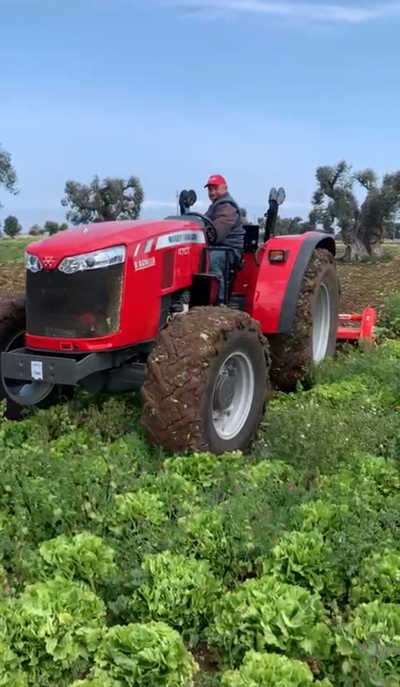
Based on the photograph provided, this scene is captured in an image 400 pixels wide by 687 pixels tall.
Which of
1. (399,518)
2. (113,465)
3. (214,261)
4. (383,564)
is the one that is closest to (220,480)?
(113,465)

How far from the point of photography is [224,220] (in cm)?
578

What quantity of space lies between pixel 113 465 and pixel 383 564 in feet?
5.49

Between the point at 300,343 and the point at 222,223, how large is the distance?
114cm

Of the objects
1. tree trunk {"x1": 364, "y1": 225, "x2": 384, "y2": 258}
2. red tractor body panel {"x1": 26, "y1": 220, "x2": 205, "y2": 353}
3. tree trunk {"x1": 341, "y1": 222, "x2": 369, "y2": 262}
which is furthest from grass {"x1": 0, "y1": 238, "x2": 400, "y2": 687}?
tree trunk {"x1": 364, "y1": 225, "x2": 384, "y2": 258}

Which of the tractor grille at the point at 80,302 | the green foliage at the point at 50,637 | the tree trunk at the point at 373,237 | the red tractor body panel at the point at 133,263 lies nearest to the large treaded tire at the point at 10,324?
the red tractor body panel at the point at 133,263

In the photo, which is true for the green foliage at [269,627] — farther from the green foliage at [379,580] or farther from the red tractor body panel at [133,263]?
the red tractor body panel at [133,263]

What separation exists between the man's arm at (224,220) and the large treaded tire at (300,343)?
2.71 feet

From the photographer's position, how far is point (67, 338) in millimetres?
4754

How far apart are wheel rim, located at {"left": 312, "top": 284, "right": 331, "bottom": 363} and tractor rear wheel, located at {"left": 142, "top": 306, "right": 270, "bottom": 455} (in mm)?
2017

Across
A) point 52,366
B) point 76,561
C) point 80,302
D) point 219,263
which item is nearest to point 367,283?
point 219,263

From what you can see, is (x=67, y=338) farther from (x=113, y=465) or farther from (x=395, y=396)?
(x=395, y=396)

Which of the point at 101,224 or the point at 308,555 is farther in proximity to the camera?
the point at 101,224

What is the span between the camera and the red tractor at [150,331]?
14.8ft

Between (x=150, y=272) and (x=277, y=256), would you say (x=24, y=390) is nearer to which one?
(x=150, y=272)
